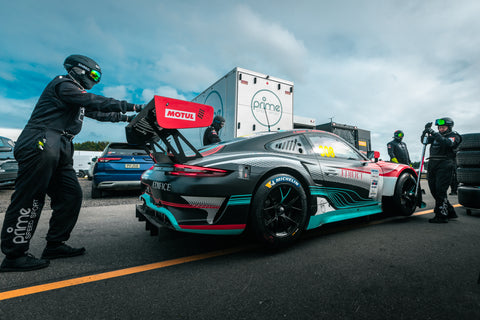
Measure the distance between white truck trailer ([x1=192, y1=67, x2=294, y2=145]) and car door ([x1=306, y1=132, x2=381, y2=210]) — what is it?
325cm

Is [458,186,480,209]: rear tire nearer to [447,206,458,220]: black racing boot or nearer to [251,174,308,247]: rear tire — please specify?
[447,206,458,220]: black racing boot

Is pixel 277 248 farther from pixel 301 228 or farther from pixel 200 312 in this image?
pixel 200 312

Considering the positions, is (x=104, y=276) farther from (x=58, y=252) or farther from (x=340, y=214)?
(x=340, y=214)

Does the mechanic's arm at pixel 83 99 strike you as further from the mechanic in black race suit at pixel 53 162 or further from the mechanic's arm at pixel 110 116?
the mechanic's arm at pixel 110 116

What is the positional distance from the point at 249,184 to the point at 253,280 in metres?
0.77

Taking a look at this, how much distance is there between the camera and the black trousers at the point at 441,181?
12.0 feet

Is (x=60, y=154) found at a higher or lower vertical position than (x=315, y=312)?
higher

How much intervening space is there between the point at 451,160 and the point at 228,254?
384cm

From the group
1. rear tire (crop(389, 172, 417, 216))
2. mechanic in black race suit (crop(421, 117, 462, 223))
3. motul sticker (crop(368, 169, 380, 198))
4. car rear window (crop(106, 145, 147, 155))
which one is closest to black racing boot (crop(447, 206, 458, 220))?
mechanic in black race suit (crop(421, 117, 462, 223))

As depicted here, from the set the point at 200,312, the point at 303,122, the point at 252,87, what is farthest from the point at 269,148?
the point at 303,122

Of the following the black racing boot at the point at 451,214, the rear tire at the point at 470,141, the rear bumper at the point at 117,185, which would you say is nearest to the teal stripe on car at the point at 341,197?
the black racing boot at the point at 451,214

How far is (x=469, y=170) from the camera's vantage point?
164 inches

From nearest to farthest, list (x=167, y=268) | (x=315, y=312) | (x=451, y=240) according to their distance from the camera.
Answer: (x=315, y=312), (x=167, y=268), (x=451, y=240)

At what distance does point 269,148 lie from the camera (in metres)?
2.59
